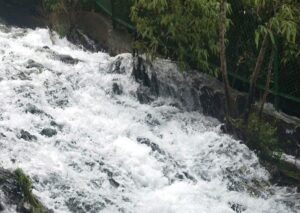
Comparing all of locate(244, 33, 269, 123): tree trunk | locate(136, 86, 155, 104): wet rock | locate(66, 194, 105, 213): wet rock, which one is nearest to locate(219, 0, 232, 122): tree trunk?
locate(244, 33, 269, 123): tree trunk

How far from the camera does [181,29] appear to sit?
8086mm

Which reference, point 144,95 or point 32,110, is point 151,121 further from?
point 32,110

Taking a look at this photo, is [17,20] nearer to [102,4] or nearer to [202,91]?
[102,4]

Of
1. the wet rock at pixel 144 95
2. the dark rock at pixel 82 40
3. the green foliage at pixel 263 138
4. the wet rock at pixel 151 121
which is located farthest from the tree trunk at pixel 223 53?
the dark rock at pixel 82 40

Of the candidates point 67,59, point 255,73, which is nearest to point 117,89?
point 67,59

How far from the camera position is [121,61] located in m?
9.70

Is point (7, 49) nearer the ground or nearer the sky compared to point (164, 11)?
nearer the ground

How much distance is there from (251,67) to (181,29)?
1153 mm

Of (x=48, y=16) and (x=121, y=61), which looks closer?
(x=121, y=61)

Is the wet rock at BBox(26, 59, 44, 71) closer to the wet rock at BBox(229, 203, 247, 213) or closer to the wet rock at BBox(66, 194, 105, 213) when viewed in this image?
the wet rock at BBox(66, 194, 105, 213)

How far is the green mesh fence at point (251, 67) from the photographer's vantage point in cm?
772

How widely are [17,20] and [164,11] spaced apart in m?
6.17

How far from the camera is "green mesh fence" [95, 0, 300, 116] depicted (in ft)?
25.3

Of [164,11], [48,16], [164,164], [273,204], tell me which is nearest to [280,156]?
[273,204]
